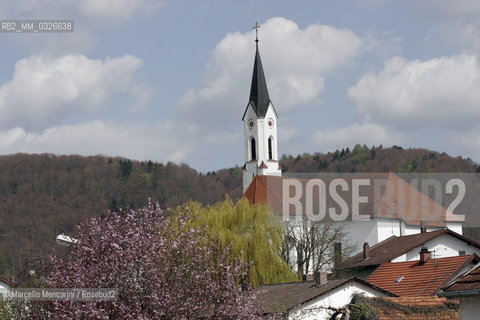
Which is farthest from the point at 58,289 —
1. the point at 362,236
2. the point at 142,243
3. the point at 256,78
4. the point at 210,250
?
the point at 256,78

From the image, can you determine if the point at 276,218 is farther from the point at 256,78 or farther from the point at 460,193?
the point at 460,193

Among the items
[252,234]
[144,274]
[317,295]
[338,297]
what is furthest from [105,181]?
[144,274]

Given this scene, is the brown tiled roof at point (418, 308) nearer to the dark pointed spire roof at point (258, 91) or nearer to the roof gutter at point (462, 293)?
the roof gutter at point (462, 293)

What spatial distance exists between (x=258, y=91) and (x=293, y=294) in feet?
144

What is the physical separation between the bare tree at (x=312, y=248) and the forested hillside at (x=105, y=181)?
169ft

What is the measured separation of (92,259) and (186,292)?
6.91ft

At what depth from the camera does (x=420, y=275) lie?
30219 mm

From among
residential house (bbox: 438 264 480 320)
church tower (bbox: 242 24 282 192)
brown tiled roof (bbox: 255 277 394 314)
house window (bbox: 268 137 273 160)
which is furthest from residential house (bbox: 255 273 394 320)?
house window (bbox: 268 137 273 160)

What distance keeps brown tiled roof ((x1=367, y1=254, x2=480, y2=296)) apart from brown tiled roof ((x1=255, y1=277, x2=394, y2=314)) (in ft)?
16.4

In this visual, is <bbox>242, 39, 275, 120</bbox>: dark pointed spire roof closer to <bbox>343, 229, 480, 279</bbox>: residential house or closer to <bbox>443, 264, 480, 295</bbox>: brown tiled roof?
<bbox>343, 229, 480, 279</bbox>: residential house

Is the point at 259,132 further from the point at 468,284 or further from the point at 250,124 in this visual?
the point at 468,284

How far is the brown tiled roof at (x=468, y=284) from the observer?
1233 cm

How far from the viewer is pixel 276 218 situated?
42.2m

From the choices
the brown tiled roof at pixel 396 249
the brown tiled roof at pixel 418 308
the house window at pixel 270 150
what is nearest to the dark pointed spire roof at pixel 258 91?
the house window at pixel 270 150
